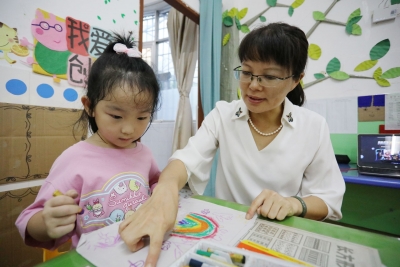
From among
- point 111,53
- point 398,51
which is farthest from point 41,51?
point 398,51

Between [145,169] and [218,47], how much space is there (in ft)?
6.53

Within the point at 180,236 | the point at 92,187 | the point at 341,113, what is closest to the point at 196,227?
the point at 180,236

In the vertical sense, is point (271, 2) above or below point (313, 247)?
above

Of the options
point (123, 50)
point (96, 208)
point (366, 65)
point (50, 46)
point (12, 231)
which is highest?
point (366, 65)

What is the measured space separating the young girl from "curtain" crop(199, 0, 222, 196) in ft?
5.57

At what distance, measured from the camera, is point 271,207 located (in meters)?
0.57

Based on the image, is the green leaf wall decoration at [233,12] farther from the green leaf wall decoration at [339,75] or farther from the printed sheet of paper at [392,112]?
the printed sheet of paper at [392,112]

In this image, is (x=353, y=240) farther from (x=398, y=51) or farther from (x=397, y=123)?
(x=398, y=51)

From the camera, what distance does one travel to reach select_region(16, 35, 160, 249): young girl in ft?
1.88

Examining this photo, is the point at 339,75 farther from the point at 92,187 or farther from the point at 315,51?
the point at 92,187

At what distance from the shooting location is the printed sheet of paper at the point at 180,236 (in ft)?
1.24

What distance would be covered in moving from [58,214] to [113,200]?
0.16 metres

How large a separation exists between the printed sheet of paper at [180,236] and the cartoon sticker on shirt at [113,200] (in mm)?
131

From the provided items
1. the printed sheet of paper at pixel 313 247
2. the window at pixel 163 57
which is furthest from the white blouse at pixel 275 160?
the window at pixel 163 57
